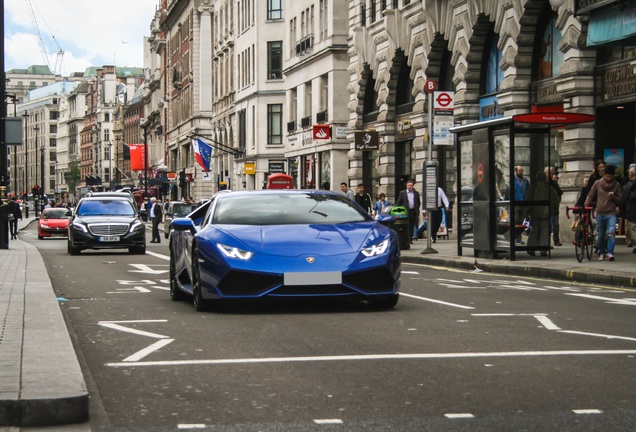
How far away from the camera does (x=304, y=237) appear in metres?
12.4

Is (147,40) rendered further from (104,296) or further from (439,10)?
(104,296)

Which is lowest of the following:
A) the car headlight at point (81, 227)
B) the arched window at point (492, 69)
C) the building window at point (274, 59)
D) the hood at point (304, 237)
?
the car headlight at point (81, 227)

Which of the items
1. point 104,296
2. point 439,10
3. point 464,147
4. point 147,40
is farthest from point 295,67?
point 147,40

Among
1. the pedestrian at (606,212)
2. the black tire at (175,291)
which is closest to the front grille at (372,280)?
the black tire at (175,291)

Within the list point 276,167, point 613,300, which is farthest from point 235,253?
point 276,167

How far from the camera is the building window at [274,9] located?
254 feet

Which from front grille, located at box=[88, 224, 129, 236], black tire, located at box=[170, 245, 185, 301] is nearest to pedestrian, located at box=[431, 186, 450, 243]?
front grille, located at box=[88, 224, 129, 236]

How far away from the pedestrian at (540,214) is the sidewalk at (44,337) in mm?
400

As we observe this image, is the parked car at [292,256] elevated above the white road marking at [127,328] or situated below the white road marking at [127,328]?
above

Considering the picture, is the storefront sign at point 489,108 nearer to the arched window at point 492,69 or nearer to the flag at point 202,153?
the arched window at point 492,69

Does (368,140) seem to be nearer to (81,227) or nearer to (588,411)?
(81,227)

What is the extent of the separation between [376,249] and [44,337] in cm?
408

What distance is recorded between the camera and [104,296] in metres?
15.5

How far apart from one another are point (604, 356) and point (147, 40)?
166 meters
